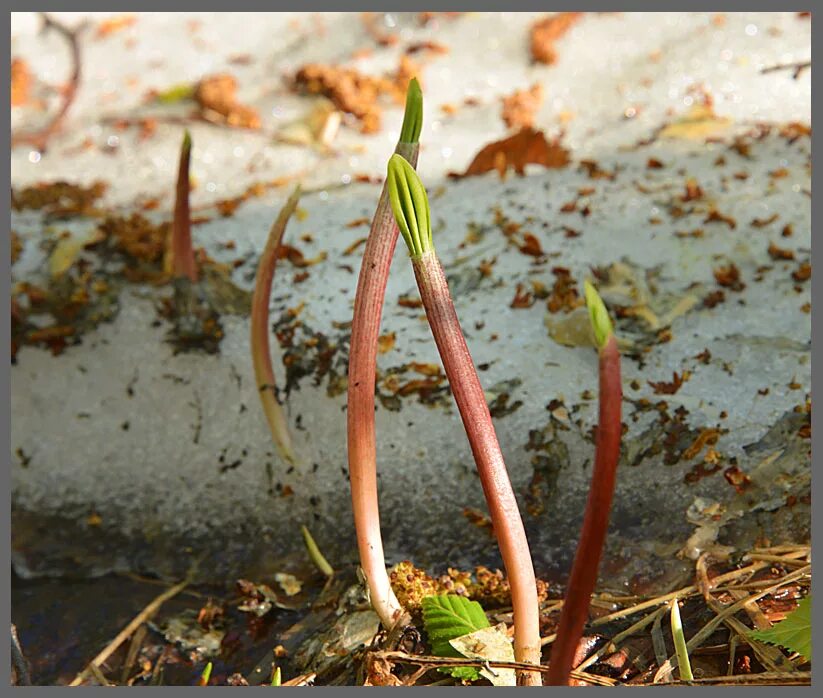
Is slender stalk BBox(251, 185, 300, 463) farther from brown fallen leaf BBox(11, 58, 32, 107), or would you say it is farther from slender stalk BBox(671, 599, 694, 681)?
brown fallen leaf BBox(11, 58, 32, 107)

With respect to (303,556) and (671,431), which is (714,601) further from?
(303,556)

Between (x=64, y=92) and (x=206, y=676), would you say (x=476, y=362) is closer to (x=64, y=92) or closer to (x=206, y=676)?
(x=206, y=676)

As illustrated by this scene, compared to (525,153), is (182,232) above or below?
below

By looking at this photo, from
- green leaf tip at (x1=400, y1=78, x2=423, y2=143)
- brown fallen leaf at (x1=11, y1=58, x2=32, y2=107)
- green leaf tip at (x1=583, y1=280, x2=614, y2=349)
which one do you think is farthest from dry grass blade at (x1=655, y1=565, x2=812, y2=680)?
brown fallen leaf at (x1=11, y1=58, x2=32, y2=107)

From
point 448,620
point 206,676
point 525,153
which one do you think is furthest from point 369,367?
point 525,153

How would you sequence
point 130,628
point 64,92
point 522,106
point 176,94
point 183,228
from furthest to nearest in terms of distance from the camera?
point 64,92 → point 176,94 → point 522,106 → point 183,228 → point 130,628

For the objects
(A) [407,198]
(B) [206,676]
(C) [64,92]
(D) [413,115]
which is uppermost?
(C) [64,92]
